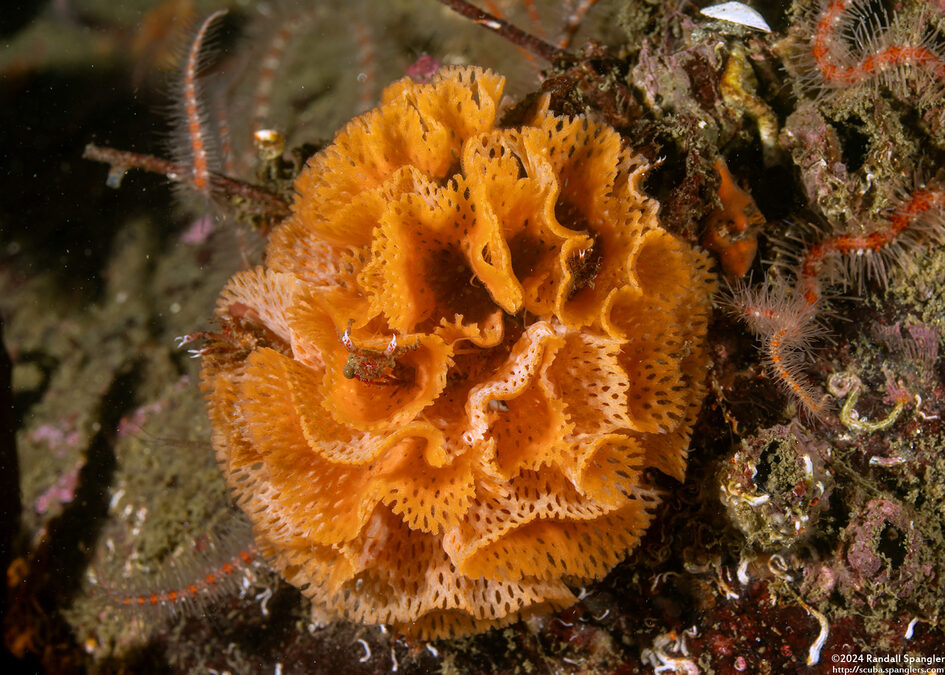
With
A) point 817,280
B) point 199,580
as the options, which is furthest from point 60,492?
point 817,280

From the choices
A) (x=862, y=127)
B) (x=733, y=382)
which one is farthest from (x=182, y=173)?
(x=862, y=127)

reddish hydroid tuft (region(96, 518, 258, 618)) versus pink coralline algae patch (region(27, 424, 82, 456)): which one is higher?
reddish hydroid tuft (region(96, 518, 258, 618))

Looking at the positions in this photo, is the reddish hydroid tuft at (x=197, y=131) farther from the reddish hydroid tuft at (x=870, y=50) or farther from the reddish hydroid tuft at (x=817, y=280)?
the reddish hydroid tuft at (x=870, y=50)

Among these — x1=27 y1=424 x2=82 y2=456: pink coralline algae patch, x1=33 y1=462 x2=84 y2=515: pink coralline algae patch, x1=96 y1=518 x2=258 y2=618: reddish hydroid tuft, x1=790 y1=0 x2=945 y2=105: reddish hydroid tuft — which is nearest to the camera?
x1=790 y1=0 x2=945 y2=105: reddish hydroid tuft

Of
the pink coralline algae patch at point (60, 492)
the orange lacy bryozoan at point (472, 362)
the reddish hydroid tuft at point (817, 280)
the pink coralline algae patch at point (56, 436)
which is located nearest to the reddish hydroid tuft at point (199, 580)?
the orange lacy bryozoan at point (472, 362)

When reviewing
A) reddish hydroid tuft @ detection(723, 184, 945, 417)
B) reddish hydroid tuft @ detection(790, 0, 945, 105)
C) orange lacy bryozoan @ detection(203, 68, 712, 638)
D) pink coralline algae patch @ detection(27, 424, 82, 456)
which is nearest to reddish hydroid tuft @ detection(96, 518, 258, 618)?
orange lacy bryozoan @ detection(203, 68, 712, 638)

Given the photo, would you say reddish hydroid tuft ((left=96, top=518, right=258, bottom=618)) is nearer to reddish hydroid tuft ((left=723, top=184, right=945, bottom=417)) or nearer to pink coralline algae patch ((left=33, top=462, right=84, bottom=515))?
pink coralline algae patch ((left=33, top=462, right=84, bottom=515))

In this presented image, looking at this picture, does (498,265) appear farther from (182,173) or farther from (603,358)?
(182,173)

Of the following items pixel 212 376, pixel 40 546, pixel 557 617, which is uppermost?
pixel 212 376

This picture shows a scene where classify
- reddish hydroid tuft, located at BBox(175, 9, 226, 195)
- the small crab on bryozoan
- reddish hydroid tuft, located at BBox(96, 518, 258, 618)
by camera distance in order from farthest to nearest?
reddish hydroid tuft, located at BBox(96, 518, 258, 618), reddish hydroid tuft, located at BBox(175, 9, 226, 195), the small crab on bryozoan
